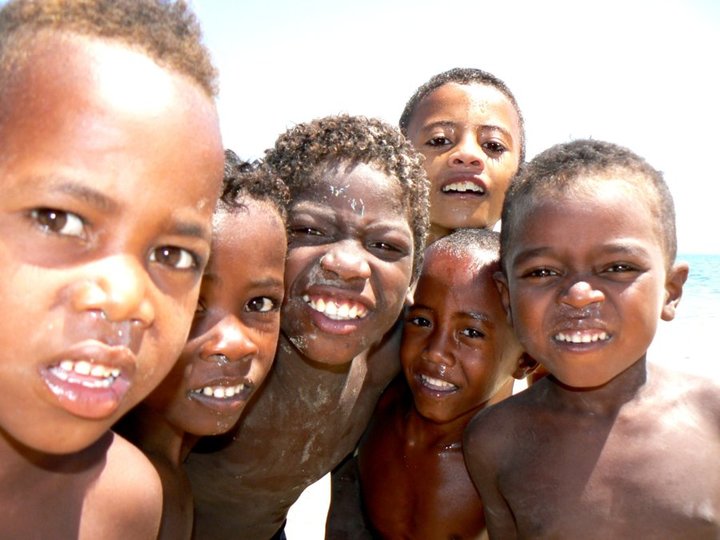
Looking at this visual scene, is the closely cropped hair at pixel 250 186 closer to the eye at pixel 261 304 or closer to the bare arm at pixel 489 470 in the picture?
the eye at pixel 261 304

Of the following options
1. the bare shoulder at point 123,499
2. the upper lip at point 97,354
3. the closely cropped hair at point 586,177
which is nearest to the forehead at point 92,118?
the upper lip at point 97,354

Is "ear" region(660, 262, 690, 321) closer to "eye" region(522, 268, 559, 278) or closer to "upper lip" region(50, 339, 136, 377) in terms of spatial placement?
"eye" region(522, 268, 559, 278)

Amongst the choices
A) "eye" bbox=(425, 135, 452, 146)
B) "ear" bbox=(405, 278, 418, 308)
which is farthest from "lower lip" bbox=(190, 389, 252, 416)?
"eye" bbox=(425, 135, 452, 146)

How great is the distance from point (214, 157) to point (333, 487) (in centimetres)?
243

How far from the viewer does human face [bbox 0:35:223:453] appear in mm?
1245

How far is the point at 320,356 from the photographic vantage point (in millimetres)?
2631

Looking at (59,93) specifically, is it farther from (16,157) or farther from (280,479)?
(280,479)

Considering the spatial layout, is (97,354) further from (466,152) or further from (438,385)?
(466,152)

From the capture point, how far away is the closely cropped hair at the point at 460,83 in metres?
4.23

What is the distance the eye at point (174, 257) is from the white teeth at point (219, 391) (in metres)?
0.88

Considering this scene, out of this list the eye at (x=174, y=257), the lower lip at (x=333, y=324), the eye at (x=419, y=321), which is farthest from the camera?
the eye at (x=419, y=321)

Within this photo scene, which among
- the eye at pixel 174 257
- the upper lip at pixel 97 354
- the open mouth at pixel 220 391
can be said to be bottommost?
the open mouth at pixel 220 391

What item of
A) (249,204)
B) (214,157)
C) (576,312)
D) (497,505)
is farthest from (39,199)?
(497,505)

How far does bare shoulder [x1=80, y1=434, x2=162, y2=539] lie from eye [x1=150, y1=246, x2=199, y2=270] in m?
0.67
